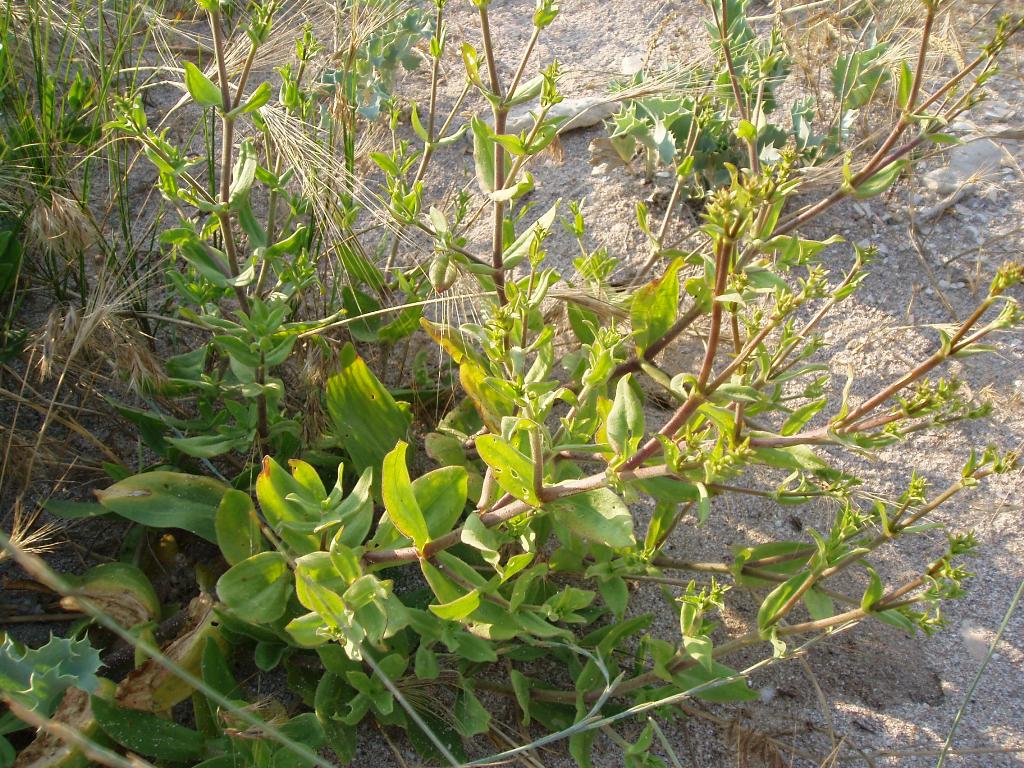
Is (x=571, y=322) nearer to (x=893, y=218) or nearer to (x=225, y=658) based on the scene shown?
(x=225, y=658)

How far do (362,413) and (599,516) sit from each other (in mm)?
671

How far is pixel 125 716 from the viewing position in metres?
1.64

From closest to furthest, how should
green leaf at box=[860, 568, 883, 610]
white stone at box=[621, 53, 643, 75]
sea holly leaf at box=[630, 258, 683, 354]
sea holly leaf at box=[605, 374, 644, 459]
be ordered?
sea holly leaf at box=[605, 374, 644, 459] < green leaf at box=[860, 568, 883, 610] < sea holly leaf at box=[630, 258, 683, 354] < white stone at box=[621, 53, 643, 75]

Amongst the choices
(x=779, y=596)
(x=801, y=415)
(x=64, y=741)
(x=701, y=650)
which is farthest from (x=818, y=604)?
(x=64, y=741)

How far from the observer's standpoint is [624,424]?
1.44 metres

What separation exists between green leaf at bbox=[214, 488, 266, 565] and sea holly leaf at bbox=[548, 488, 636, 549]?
63 centimetres

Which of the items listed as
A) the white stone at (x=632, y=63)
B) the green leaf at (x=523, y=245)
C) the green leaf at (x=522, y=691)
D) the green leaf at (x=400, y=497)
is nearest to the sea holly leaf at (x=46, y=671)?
the green leaf at (x=400, y=497)

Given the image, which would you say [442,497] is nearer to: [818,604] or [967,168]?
[818,604]

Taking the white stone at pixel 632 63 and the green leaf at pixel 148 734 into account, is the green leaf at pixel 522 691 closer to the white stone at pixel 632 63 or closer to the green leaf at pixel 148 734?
the green leaf at pixel 148 734

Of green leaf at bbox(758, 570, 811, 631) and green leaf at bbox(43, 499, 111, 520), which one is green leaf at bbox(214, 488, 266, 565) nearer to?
green leaf at bbox(43, 499, 111, 520)

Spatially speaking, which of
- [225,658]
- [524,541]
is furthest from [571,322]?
[225,658]

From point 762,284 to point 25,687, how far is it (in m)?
1.40

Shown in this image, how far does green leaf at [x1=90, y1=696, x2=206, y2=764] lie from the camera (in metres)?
1.61

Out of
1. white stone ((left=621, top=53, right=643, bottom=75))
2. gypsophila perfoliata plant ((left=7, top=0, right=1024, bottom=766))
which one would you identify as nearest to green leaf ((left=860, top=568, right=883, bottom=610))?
gypsophila perfoliata plant ((left=7, top=0, right=1024, bottom=766))
